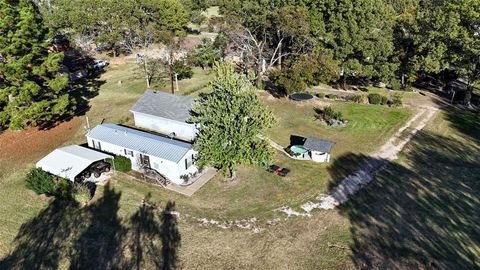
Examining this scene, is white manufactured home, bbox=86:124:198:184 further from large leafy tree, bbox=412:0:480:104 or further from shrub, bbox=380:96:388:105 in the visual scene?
large leafy tree, bbox=412:0:480:104

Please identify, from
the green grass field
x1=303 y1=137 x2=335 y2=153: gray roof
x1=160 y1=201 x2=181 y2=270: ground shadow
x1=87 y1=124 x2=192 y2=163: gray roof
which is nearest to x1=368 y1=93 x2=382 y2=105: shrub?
the green grass field

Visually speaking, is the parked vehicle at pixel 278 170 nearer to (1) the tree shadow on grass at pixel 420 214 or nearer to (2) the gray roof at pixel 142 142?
(1) the tree shadow on grass at pixel 420 214

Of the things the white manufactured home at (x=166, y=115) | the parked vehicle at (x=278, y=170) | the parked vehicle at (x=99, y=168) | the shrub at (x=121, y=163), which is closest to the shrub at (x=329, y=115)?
the parked vehicle at (x=278, y=170)

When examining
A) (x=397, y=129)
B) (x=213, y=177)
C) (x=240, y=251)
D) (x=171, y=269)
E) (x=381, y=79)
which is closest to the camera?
(x=171, y=269)

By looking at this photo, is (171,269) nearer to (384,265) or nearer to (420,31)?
(384,265)

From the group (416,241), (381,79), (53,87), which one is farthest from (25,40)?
(381,79)

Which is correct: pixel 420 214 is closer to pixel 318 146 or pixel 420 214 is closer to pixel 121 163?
pixel 318 146

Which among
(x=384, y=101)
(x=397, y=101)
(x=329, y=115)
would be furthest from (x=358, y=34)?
(x=329, y=115)
